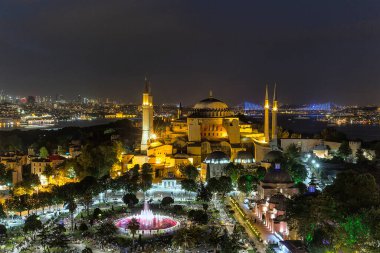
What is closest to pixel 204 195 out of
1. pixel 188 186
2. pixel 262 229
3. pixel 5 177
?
pixel 188 186

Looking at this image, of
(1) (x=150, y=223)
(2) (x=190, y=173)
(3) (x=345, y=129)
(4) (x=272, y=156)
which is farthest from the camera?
(3) (x=345, y=129)

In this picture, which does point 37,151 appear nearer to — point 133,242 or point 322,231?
point 133,242

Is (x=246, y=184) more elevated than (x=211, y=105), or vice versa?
(x=211, y=105)

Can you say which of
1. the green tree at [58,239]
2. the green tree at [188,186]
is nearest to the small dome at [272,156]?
the green tree at [188,186]

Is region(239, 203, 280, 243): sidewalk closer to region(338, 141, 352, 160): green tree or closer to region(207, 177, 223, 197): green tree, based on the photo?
region(207, 177, 223, 197): green tree

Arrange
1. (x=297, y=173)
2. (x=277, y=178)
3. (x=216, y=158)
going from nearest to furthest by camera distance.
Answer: (x=277, y=178), (x=297, y=173), (x=216, y=158)

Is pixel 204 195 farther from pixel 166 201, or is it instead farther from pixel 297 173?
pixel 297 173

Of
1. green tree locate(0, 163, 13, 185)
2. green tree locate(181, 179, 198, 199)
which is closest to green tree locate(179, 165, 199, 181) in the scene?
green tree locate(181, 179, 198, 199)

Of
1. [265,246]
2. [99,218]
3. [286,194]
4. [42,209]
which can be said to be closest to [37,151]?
[42,209]
